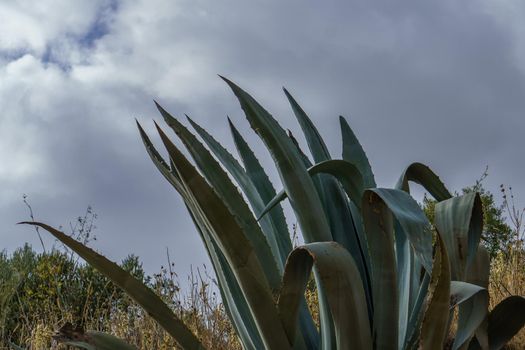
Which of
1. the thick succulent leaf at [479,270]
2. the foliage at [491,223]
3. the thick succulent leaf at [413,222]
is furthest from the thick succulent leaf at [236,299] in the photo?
the foliage at [491,223]

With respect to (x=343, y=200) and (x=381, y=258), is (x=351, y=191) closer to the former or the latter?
(x=343, y=200)

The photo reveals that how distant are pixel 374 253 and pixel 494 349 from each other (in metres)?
0.61

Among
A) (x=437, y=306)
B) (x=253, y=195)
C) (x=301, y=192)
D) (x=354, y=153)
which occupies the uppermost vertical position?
(x=354, y=153)

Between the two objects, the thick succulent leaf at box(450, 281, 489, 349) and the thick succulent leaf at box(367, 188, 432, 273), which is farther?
the thick succulent leaf at box(450, 281, 489, 349)

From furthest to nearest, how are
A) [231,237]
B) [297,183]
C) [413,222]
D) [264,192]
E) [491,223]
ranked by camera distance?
[491,223] → [264,192] → [297,183] → [231,237] → [413,222]

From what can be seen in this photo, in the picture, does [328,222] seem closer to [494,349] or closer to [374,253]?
[374,253]

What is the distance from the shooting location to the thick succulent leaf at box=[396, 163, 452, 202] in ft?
8.07

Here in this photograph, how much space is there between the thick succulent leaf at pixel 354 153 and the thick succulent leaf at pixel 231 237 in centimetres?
74

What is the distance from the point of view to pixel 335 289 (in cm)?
194

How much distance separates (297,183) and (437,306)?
1.82ft

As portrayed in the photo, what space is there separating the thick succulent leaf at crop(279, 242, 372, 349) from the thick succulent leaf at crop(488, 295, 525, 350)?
0.56 metres

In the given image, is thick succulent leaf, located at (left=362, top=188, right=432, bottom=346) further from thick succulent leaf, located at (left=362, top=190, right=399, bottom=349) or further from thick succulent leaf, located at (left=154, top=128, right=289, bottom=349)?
thick succulent leaf, located at (left=154, top=128, right=289, bottom=349)

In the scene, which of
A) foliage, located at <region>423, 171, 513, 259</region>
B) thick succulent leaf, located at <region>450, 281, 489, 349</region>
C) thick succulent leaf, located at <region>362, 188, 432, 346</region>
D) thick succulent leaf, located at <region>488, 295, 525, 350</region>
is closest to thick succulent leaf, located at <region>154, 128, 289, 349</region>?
thick succulent leaf, located at <region>362, 188, 432, 346</region>

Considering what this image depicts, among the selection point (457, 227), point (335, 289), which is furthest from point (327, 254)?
point (457, 227)
